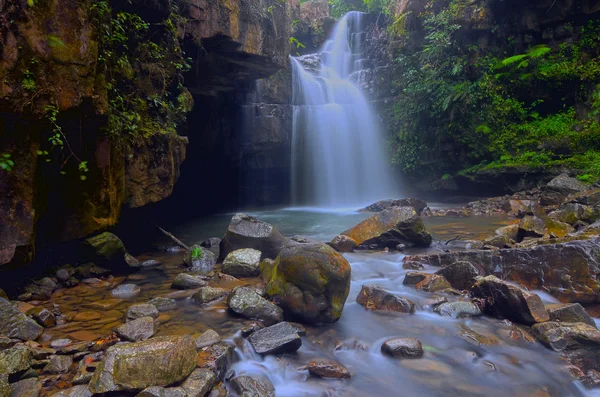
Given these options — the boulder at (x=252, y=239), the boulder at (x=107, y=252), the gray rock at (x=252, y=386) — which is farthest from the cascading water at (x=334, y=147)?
the gray rock at (x=252, y=386)

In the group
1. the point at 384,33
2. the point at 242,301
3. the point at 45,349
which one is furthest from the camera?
the point at 384,33

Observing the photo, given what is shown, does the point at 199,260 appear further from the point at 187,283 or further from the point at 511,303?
the point at 511,303

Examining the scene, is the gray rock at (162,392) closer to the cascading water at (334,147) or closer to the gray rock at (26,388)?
the gray rock at (26,388)

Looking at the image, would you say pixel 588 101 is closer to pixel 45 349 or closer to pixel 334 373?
pixel 334 373

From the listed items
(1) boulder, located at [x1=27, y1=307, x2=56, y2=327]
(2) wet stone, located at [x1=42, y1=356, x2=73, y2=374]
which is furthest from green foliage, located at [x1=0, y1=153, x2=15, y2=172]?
(2) wet stone, located at [x1=42, y1=356, x2=73, y2=374]

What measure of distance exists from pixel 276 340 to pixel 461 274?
2823 millimetres

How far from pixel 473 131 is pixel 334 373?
1329 cm

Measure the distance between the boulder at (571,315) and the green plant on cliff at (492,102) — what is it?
9.29 metres

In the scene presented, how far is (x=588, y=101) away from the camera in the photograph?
12.4m

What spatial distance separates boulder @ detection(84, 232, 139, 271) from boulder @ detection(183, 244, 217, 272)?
3.06 feet

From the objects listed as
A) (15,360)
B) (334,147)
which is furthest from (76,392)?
(334,147)

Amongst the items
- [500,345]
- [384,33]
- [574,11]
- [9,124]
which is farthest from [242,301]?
[384,33]

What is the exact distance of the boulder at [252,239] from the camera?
634 centimetres

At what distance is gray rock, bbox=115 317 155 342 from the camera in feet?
11.4
